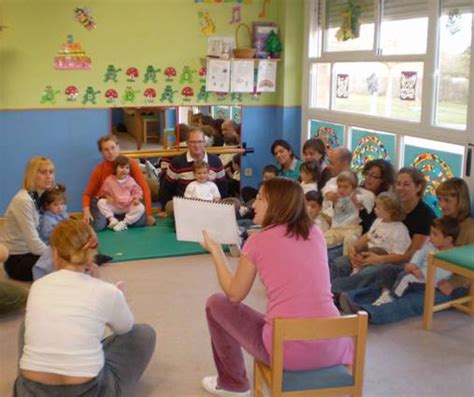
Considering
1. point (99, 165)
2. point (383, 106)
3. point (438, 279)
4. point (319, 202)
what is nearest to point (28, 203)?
point (99, 165)

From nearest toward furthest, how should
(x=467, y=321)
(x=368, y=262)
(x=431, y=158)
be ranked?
(x=467, y=321) → (x=368, y=262) → (x=431, y=158)

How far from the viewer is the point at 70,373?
210 centimetres

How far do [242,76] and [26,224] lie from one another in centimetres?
297

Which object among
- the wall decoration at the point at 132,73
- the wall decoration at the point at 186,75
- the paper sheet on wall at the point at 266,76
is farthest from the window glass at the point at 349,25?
the wall decoration at the point at 132,73

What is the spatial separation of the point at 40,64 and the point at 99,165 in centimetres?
108

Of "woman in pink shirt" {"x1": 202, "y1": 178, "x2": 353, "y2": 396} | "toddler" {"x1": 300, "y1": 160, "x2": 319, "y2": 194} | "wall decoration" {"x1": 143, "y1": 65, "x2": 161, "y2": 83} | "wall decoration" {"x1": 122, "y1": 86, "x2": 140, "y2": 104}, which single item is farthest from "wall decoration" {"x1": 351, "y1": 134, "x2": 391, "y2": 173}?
Result: "woman in pink shirt" {"x1": 202, "y1": 178, "x2": 353, "y2": 396}

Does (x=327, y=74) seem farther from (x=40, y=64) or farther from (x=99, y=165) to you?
(x=40, y=64)

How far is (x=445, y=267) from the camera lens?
10.6 feet

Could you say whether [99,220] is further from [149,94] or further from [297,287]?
[297,287]

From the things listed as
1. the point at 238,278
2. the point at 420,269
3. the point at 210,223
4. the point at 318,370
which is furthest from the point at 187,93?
the point at 318,370

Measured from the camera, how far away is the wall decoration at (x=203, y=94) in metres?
6.15

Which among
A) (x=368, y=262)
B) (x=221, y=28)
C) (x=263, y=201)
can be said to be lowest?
(x=368, y=262)

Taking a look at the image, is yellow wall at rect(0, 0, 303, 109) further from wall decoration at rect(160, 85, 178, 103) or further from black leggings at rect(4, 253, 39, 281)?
black leggings at rect(4, 253, 39, 281)

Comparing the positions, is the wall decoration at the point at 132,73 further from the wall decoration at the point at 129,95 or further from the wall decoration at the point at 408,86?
the wall decoration at the point at 408,86
